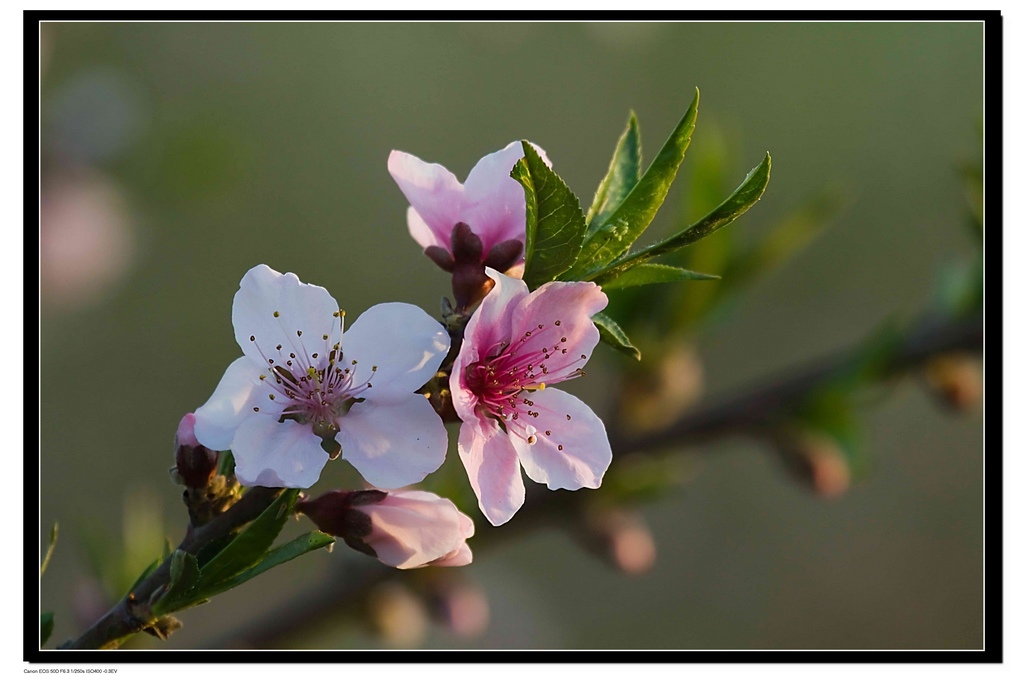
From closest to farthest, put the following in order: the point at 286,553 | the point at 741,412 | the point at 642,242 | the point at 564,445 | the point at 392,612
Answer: the point at 286,553 → the point at 564,445 → the point at 392,612 → the point at 741,412 → the point at 642,242

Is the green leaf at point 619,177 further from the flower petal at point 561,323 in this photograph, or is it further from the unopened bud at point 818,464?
the unopened bud at point 818,464

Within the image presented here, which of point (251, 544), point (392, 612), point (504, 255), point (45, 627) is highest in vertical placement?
point (504, 255)

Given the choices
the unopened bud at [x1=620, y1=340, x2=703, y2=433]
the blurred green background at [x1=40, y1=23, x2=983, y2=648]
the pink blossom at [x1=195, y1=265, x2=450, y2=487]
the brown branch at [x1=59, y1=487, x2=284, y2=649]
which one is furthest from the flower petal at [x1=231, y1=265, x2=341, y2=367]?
the blurred green background at [x1=40, y1=23, x2=983, y2=648]

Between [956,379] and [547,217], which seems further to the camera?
[956,379]

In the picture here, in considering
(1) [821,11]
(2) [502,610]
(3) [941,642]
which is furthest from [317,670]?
(3) [941,642]

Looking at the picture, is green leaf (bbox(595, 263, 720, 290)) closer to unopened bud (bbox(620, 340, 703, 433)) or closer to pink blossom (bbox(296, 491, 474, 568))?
pink blossom (bbox(296, 491, 474, 568))

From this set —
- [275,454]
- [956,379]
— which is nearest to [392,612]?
[275,454]

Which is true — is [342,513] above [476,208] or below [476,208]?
below

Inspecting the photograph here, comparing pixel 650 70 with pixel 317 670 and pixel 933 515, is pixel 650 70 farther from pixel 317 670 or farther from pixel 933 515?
pixel 317 670

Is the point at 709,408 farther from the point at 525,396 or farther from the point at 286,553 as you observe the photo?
the point at 286,553
